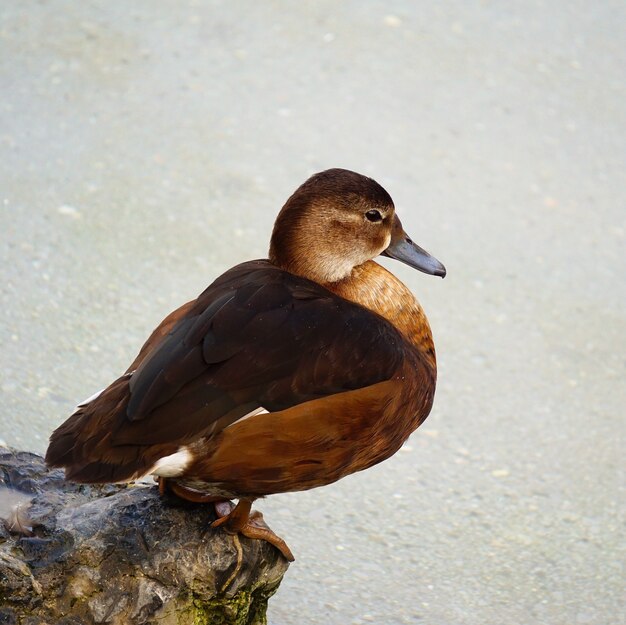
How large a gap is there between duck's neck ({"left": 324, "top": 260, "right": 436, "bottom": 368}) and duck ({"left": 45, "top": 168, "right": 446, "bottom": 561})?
0.02 metres

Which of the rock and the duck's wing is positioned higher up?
the duck's wing

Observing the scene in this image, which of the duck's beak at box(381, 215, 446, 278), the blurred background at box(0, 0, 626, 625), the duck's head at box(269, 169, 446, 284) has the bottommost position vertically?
the blurred background at box(0, 0, 626, 625)

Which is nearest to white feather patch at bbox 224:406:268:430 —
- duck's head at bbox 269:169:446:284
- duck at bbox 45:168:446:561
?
duck at bbox 45:168:446:561

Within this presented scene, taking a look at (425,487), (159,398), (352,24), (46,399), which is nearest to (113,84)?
(352,24)

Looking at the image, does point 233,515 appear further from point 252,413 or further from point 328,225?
point 328,225

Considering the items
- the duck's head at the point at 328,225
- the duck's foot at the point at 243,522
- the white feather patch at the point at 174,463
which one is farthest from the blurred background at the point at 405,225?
the duck's head at the point at 328,225

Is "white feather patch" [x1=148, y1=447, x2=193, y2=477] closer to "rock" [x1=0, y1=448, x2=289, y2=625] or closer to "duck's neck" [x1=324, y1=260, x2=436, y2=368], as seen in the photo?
"rock" [x1=0, y1=448, x2=289, y2=625]

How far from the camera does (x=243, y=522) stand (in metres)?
2.87

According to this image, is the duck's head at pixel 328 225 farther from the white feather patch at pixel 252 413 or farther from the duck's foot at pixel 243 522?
the duck's foot at pixel 243 522

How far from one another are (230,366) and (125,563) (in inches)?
21.1

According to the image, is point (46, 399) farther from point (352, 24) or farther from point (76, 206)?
point (352, 24)

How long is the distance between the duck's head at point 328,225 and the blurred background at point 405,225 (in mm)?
1066

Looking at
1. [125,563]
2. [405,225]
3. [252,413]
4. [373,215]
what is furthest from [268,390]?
[405,225]

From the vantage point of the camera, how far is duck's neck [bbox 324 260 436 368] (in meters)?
3.30
